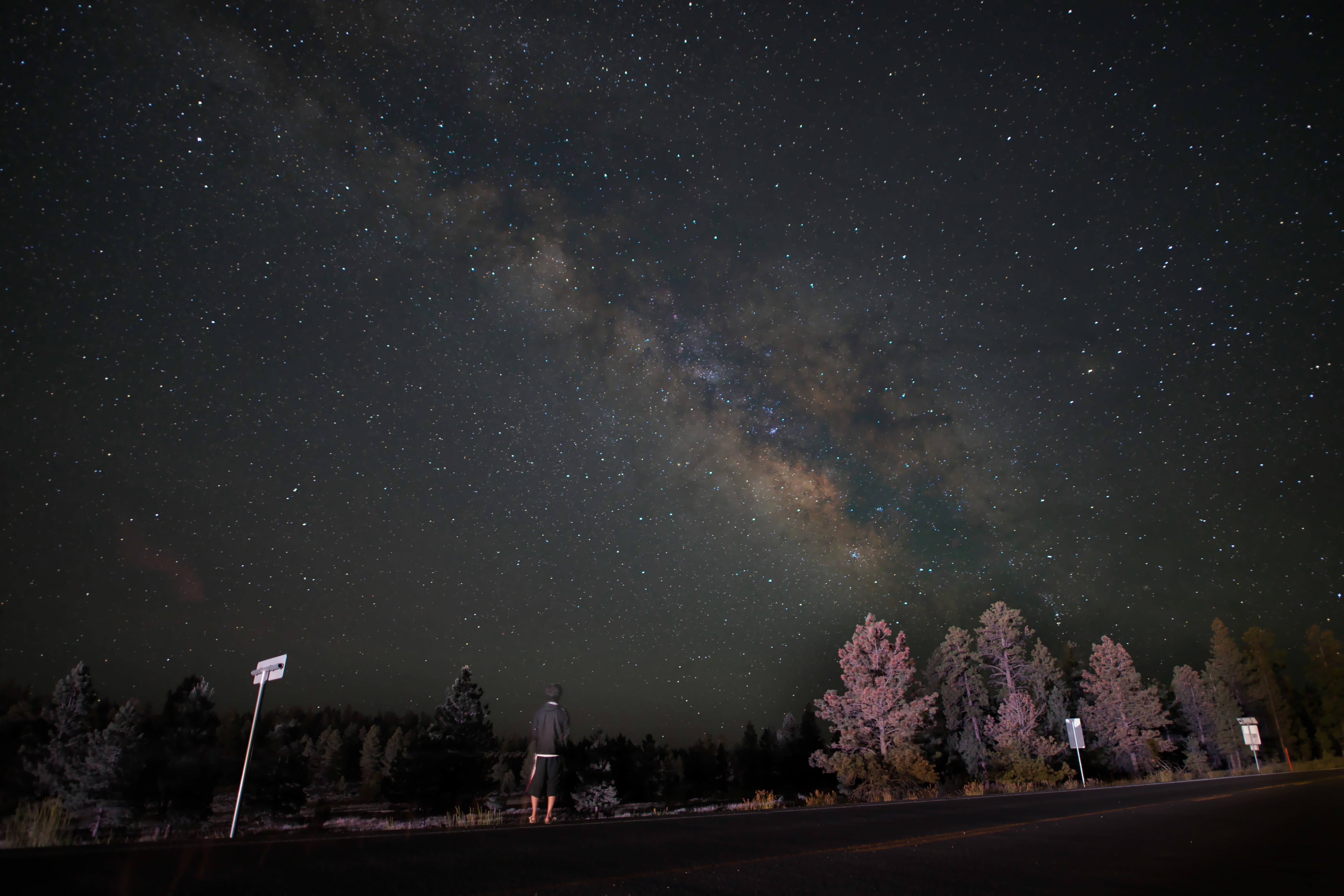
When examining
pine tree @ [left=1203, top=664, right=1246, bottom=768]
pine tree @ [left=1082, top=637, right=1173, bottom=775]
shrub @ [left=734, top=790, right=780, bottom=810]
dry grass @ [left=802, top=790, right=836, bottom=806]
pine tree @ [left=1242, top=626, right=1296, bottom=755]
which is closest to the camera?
shrub @ [left=734, top=790, right=780, bottom=810]

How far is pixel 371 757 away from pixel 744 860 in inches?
3910

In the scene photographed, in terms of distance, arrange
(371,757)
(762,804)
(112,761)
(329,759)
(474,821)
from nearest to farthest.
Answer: (474,821) → (762,804) → (112,761) → (371,757) → (329,759)

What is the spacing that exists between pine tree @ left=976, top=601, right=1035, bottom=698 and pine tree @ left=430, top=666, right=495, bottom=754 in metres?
35.5

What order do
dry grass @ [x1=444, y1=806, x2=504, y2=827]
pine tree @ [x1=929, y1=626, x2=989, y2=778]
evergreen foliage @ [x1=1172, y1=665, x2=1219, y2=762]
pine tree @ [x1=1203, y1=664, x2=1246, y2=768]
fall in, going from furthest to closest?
1. evergreen foliage @ [x1=1172, y1=665, x2=1219, y2=762]
2. pine tree @ [x1=1203, y1=664, x2=1246, y2=768]
3. pine tree @ [x1=929, y1=626, x2=989, y2=778]
4. dry grass @ [x1=444, y1=806, x2=504, y2=827]

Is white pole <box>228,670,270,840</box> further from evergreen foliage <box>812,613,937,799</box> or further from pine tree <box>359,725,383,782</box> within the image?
pine tree <box>359,725,383,782</box>

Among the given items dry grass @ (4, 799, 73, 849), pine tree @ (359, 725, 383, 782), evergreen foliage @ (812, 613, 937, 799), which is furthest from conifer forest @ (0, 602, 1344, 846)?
pine tree @ (359, 725, 383, 782)

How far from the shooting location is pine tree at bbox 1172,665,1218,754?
56719 mm

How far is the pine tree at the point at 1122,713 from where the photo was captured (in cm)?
4588

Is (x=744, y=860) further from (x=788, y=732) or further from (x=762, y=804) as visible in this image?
(x=788, y=732)

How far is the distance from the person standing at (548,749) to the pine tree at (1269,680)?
8026cm

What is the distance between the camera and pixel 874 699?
3247 cm

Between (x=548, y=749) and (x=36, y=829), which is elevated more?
(x=548, y=749)

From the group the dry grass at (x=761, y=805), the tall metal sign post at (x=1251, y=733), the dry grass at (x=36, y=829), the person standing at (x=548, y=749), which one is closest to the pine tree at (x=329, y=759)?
the dry grass at (x=761, y=805)

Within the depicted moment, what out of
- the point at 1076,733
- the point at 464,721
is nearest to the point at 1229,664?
the point at 1076,733
